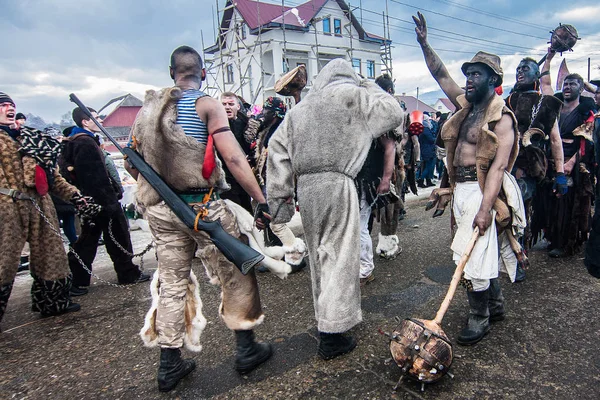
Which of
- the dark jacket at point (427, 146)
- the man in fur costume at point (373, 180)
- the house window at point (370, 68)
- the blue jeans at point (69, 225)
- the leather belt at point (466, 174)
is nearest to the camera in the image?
the leather belt at point (466, 174)

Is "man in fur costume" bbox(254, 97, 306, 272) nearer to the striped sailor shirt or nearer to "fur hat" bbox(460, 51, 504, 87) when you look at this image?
the striped sailor shirt

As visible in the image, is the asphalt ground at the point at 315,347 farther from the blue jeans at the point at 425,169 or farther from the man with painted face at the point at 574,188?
the blue jeans at the point at 425,169

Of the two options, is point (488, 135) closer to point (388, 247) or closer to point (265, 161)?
point (388, 247)

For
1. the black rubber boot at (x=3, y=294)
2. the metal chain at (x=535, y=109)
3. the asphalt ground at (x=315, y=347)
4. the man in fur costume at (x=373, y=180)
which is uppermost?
the metal chain at (x=535, y=109)

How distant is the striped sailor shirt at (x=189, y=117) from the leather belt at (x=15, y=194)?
2.04m

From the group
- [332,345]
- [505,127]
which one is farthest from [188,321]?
[505,127]

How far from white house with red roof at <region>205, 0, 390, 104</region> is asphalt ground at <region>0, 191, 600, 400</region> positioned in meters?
22.4

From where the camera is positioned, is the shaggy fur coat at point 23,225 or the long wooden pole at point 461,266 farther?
the shaggy fur coat at point 23,225

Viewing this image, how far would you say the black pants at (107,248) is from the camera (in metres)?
4.23

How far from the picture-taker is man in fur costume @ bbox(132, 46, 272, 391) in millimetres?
2330

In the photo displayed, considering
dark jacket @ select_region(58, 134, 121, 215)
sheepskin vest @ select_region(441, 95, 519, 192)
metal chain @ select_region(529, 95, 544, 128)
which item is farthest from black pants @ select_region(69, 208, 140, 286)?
metal chain @ select_region(529, 95, 544, 128)

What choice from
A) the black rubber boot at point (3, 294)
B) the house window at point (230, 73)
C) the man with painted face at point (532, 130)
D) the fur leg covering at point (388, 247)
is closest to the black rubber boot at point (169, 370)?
the black rubber boot at point (3, 294)

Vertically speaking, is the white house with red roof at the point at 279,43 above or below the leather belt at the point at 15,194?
above

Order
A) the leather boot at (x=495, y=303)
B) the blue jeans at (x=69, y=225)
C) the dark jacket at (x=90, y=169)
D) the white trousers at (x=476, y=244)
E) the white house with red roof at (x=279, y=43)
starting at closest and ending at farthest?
the white trousers at (x=476, y=244) < the leather boot at (x=495, y=303) < the dark jacket at (x=90, y=169) < the blue jeans at (x=69, y=225) < the white house with red roof at (x=279, y=43)
